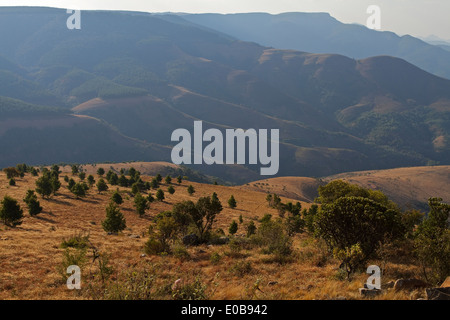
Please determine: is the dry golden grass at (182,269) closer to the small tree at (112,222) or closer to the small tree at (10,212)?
the small tree at (10,212)

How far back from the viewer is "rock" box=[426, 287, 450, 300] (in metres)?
10.1

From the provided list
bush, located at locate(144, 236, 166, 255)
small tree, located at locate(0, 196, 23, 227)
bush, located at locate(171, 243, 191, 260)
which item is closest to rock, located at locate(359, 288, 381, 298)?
A: bush, located at locate(171, 243, 191, 260)

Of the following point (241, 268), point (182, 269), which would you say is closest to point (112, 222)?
point (182, 269)

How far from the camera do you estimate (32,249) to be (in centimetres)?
1892

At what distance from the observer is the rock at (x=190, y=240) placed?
75.9ft

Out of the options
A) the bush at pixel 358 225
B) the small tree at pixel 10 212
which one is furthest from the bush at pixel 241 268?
the small tree at pixel 10 212

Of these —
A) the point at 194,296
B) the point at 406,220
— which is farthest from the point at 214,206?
the point at 406,220

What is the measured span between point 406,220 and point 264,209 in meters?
32.1

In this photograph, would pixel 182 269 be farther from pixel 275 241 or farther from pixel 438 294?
pixel 438 294

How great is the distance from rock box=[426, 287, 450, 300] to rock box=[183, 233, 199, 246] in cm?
1641

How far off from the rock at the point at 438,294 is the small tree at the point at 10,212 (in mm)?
31195

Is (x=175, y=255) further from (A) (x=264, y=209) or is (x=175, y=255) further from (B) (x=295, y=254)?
(A) (x=264, y=209)

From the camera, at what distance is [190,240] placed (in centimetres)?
2344
